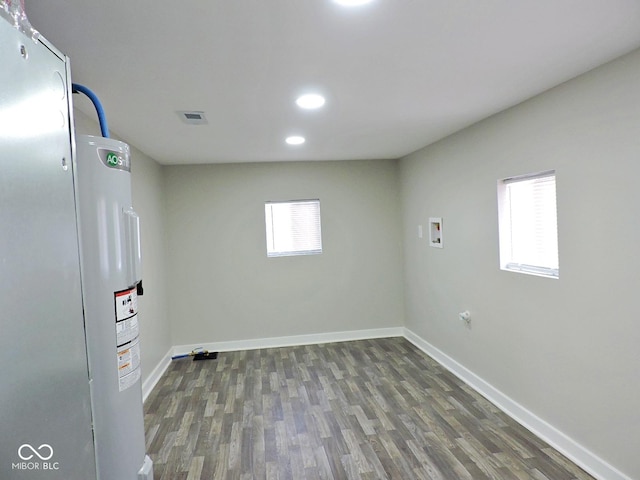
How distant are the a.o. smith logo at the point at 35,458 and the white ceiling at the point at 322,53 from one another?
1.31m

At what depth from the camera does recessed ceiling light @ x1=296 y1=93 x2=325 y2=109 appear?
2398 millimetres

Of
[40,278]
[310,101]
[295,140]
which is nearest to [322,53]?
[310,101]

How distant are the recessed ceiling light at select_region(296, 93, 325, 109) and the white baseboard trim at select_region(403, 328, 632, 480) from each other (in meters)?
2.60

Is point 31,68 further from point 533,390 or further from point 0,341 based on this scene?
point 533,390

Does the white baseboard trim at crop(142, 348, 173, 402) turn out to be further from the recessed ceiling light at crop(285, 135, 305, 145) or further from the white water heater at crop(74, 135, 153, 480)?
the recessed ceiling light at crop(285, 135, 305, 145)

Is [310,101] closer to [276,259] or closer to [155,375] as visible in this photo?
[276,259]

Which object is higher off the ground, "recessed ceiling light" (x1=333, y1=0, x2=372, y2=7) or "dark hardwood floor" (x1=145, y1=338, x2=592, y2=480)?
"recessed ceiling light" (x1=333, y1=0, x2=372, y2=7)

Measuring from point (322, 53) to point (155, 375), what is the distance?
3544 millimetres

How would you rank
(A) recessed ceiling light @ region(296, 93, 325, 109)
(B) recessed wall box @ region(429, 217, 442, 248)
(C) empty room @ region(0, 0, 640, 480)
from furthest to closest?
(B) recessed wall box @ region(429, 217, 442, 248)
(A) recessed ceiling light @ region(296, 93, 325, 109)
(C) empty room @ region(0, 0, 640, 480)

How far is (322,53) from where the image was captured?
179 centimetres

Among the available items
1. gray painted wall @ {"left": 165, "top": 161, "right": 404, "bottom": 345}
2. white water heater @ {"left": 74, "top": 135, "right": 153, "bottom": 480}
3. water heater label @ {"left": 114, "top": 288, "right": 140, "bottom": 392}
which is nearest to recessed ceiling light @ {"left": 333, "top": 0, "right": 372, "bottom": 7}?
white water heater @ {"left": 74, "top": 135, "right": 153, "bottom": 480}

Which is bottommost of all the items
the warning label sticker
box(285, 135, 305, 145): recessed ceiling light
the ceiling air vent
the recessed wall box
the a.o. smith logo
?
the warning label sticker

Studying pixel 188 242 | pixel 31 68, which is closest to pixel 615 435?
pixel 31 68

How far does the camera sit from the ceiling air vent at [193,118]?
2.65 m
